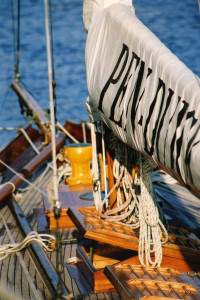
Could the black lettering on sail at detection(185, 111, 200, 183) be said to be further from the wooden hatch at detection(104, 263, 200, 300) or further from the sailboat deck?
the sailboat deck

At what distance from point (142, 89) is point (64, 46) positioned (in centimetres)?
2195

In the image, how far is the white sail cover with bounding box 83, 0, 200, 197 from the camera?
8.04 feet

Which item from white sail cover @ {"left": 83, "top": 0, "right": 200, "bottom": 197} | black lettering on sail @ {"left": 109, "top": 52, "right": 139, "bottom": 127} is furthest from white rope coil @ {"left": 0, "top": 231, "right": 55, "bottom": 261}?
black lettering on sail @ {"left": 109, "top": 52, "right": 139, "bottom": 127}

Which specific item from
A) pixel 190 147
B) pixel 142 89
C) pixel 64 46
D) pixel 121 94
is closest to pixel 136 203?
pixel 121 94

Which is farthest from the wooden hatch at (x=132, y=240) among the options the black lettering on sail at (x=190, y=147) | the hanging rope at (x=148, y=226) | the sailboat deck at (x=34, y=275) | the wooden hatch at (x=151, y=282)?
the black lettering on sail at (x=190, y=147)

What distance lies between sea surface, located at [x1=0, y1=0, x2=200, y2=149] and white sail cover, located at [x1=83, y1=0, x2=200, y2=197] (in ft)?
37.7

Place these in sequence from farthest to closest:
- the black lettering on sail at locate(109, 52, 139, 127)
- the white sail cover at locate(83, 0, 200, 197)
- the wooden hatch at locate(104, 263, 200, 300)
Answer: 1. the black lettering on sail at locate(109, 52, 139, 127)
2. the wooden hatch at locate(104, 263, 200, 300)
3. the white sail cover at locate(83, 0, 200, 197)

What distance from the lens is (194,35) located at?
82.0 feet

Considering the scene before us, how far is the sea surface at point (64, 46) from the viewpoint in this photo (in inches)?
706

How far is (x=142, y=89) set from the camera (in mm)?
2938

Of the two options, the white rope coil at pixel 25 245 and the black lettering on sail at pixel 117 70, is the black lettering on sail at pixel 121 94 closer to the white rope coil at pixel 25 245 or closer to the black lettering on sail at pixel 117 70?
the black lettering on sail at pixel 117 70

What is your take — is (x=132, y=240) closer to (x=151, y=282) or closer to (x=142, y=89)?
(x=151, y=282)

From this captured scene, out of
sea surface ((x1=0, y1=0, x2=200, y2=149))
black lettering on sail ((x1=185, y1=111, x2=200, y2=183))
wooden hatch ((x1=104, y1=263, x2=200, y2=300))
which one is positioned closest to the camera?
black lettering on sail ((x1=185, y1=111, x2=200, y2=183))

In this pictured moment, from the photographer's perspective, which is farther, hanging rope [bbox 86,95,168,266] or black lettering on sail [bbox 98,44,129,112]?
hanging rope [bbox 86,95,168,266]
